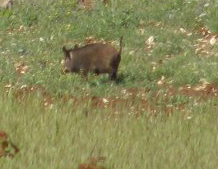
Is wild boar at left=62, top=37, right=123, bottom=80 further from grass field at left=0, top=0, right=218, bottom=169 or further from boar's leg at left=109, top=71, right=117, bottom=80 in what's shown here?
grass field at left=0, top=0, right=218, bottom=169

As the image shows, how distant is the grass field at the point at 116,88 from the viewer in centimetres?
677

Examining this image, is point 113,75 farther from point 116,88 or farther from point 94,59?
point 94,59

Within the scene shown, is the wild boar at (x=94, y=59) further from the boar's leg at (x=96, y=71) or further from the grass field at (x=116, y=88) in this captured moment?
the grass field at (x=116, y=88)

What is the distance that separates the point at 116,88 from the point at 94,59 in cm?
48

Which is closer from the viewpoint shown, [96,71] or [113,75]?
[113,75]

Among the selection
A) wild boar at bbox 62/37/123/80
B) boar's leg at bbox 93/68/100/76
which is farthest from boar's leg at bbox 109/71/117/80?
boar's leg at bbox 93/68/100/76

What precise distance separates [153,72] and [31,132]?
13.3 feet

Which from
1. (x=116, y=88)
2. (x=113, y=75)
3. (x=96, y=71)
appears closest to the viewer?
(x=116, y=88)

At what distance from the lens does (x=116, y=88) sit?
34.0ft

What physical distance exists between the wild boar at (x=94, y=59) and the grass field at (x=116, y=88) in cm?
14

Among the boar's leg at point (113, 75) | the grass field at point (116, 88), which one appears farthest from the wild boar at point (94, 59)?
the grass field at point (116, 88)

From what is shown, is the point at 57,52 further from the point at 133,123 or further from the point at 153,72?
the point at 133,123

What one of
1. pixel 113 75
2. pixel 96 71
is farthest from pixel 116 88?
pixel 96 71

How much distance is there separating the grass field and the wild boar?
0.45ft
